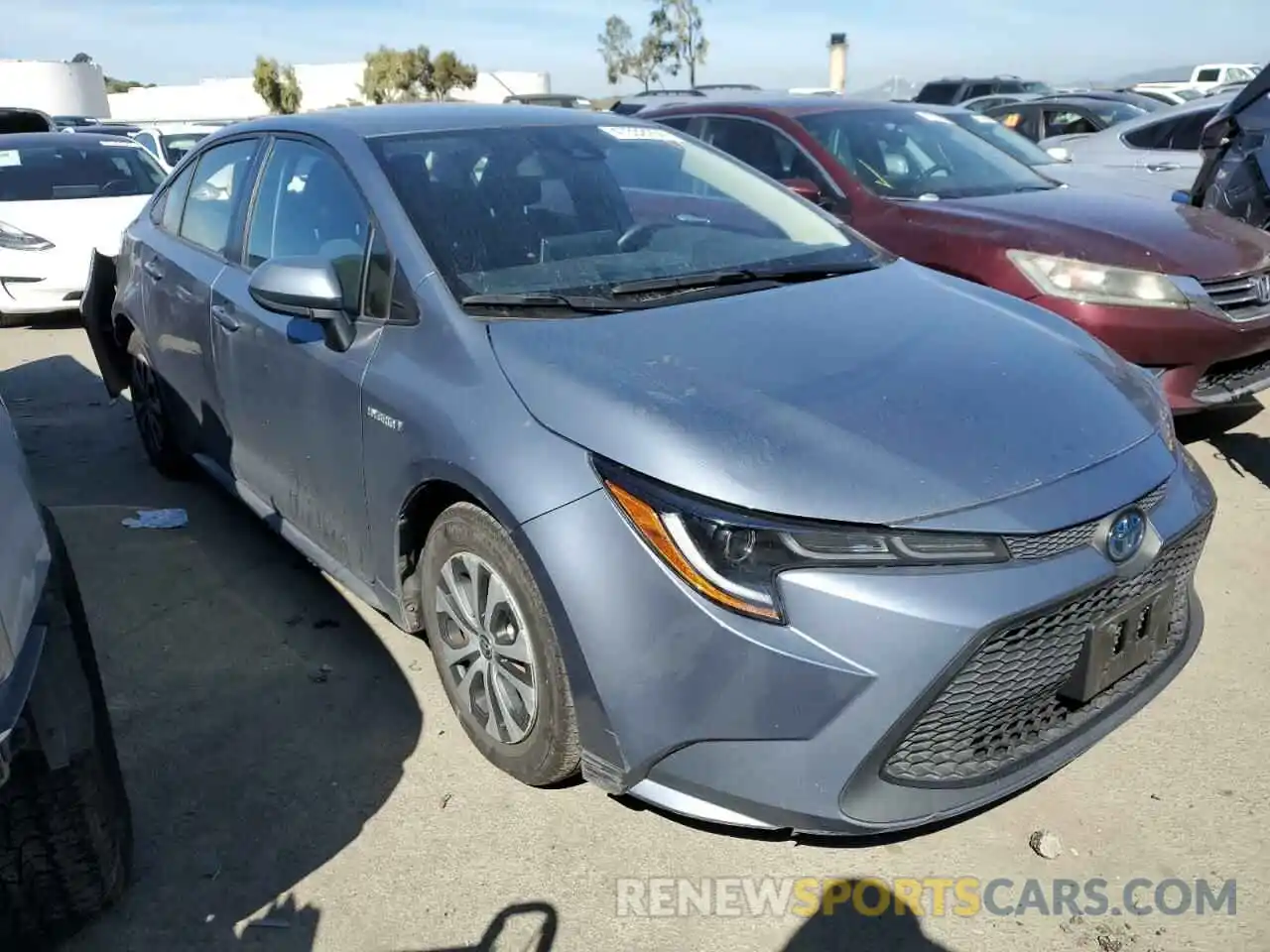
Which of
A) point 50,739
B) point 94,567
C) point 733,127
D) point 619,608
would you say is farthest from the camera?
point 733,127

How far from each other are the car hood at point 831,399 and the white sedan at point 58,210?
6.08 metres

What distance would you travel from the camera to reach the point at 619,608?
209 cm

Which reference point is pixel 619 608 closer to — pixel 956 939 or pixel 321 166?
pixel 956 939

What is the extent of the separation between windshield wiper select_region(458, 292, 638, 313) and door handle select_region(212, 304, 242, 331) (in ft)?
3.87

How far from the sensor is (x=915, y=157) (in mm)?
5785

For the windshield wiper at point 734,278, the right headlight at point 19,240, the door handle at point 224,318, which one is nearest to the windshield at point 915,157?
the windshield wiper at point 734,278

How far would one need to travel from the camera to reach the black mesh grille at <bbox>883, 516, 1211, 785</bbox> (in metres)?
2.05

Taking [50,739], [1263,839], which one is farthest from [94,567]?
[1263,839]

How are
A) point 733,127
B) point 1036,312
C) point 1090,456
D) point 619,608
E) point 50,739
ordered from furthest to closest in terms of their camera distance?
point 733,127, point 1036,312, point 1090,456, point 619,608, point 50,739

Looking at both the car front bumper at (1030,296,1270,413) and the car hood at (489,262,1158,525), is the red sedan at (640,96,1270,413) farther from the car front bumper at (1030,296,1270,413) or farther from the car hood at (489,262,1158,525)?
the car hood at (489,262,1158,525)

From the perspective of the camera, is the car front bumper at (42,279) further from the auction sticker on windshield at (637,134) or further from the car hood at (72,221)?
the auction sticker on windshield at (637,134)

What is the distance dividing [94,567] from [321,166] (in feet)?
5.95

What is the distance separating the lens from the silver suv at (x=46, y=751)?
1797 millimetres

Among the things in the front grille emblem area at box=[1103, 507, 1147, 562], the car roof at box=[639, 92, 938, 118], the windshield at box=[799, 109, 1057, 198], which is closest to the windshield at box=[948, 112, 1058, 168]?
the car roof at box=[639, 92, 938, 118]
